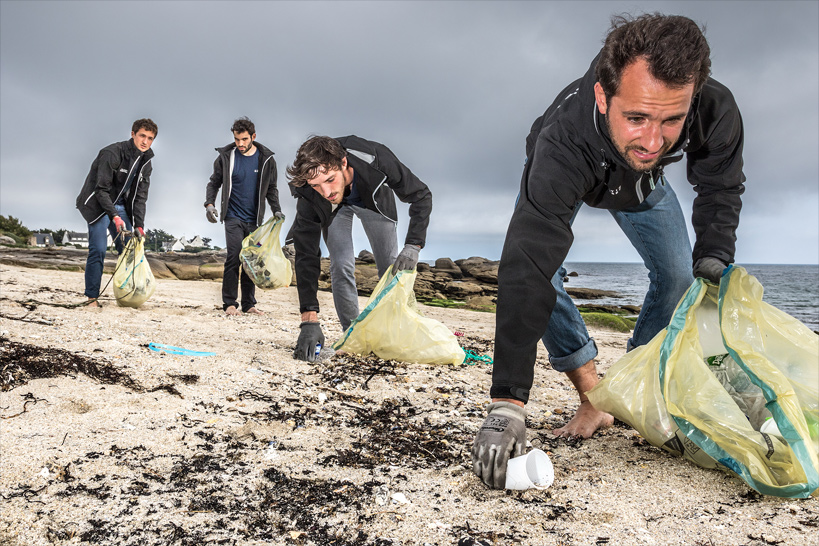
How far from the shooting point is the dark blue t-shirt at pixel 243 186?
19.1ft

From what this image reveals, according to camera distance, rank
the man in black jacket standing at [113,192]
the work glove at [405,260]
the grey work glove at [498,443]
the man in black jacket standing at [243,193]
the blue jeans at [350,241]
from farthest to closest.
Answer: the man in black jacket standing at [243,193] < the man in black jacket standing at [113,192] < the blue jeans at [350,241] < the work glove at [405,260] < the grey work glove at [498,443]

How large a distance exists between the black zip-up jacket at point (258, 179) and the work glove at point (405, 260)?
2977 millimetres

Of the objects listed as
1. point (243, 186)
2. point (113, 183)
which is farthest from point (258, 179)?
point (113, 183)

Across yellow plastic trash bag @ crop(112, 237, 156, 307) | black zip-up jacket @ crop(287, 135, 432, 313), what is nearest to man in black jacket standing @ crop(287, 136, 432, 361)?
black zip-up jacket @ crop(287, 135, 432, 313)

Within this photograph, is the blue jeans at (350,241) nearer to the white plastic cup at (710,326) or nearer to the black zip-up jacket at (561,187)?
the black zip-up jacket at (561,187)

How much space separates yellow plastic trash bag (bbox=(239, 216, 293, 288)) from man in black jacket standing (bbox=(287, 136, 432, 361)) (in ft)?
5.81

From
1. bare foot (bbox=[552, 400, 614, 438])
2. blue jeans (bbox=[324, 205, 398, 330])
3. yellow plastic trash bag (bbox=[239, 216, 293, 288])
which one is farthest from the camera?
yellow plastic trash bag (bbox=[239, 216, 293, 288])

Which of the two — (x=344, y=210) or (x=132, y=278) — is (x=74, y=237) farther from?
(x=344, y=210)

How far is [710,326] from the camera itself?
1854mm

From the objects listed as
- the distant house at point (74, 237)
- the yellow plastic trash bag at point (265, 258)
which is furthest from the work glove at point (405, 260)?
the distant house at point (74, 237)

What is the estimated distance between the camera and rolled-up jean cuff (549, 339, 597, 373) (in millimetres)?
2191

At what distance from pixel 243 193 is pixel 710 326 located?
5.05 metres

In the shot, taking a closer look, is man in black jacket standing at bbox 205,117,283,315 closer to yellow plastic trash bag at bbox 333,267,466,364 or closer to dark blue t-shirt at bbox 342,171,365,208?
dark blue t-shirt at bbox 342,171,365,208

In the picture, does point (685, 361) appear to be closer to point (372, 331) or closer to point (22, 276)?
point (372, 331)
